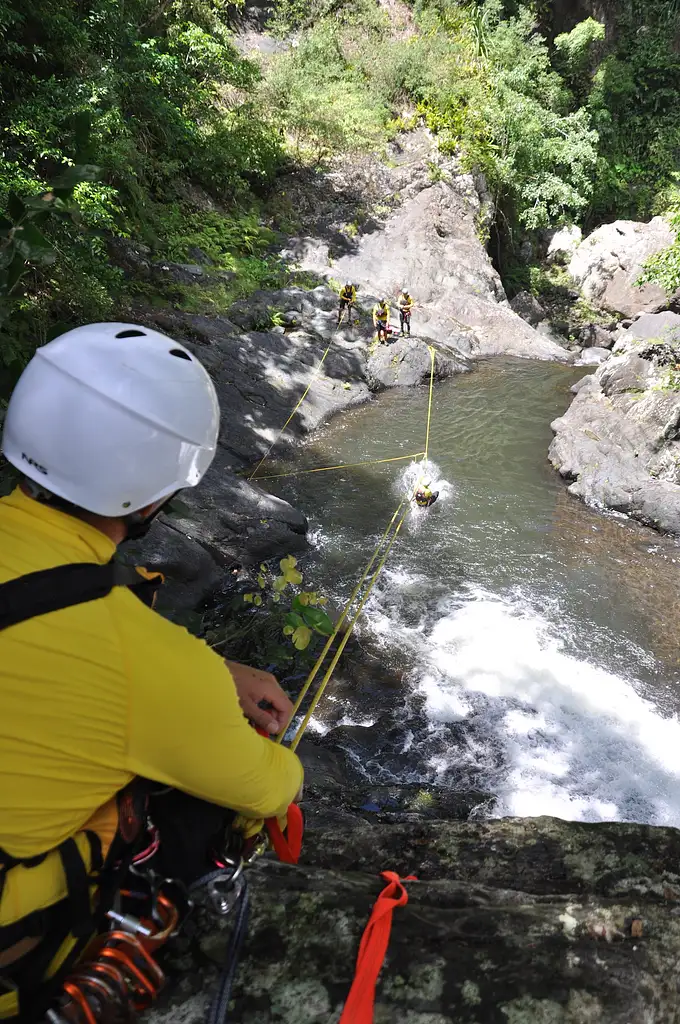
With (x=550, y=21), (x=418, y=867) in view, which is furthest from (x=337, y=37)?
(x=418, y=867)

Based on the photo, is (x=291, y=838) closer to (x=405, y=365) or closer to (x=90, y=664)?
(x=90, y=664)

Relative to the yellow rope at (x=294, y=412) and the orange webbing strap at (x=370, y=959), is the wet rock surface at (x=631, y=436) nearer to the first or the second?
the yellow rope at (x=294, y=412)

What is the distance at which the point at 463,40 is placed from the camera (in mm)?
20375

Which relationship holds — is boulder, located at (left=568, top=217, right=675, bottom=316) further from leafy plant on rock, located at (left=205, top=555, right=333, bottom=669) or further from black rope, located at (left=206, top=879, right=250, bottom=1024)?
black rope, located at (left=206, top=879, right=250, bottom=1024)

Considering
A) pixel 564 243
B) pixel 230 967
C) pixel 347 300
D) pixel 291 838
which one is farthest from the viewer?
pixel 564 243

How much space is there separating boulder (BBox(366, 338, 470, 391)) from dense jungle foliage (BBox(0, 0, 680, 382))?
11.6 feet

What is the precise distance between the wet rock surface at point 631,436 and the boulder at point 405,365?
3515 mm

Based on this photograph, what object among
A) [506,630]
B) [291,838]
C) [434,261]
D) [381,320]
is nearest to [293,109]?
[434,261]

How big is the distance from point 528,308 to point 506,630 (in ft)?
51.2

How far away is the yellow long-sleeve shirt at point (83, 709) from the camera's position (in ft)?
3.03

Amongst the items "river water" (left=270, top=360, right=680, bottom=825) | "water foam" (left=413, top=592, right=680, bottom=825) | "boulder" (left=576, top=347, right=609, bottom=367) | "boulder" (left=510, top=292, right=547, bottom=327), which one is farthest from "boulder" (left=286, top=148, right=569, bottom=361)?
"water foam" (left=413, top=592, right=680, bottom=825)

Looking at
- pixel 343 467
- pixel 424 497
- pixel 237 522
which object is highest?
pixel 424 497

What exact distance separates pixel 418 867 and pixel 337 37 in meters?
24.6

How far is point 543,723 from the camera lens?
5.59 m
